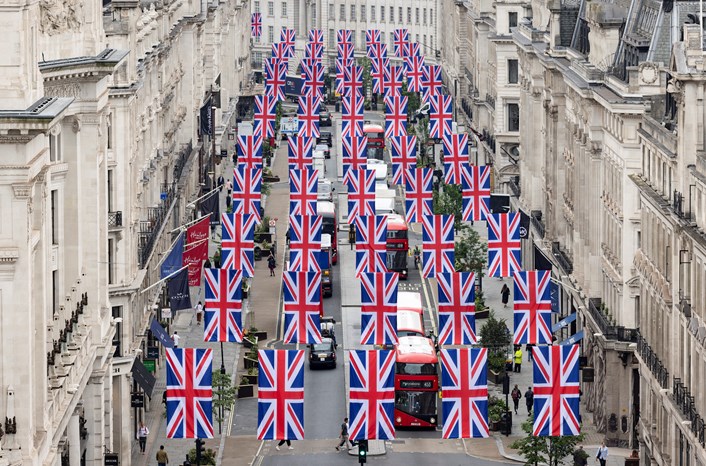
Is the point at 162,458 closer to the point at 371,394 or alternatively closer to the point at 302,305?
the point at 302,305

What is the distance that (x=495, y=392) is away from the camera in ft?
413

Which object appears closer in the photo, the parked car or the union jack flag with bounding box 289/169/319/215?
the parked car

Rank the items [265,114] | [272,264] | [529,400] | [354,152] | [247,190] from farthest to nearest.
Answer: [265,114] → [272,264] → [354,152] → [247,190] → [529,400]

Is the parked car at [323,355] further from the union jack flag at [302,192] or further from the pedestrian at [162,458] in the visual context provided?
the pedestrian at [162,458]

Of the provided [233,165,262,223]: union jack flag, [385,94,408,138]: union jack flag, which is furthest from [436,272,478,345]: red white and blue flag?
[385,94,408,138]: union jack flag

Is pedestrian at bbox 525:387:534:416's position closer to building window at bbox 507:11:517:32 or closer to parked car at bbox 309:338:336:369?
parked car at bbox 309:338:336:369

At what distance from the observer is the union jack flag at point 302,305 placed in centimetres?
11150

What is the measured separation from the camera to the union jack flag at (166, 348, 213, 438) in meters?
91.7

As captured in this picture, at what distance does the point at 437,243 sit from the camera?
125m

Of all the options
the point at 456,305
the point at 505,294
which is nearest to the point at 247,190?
the point at 505,294

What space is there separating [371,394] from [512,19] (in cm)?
10397

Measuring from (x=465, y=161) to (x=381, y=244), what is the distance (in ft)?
87.1

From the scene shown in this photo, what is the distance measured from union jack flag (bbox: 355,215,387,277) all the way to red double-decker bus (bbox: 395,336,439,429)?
927 cm

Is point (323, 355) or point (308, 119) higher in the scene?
point (308, 119)
